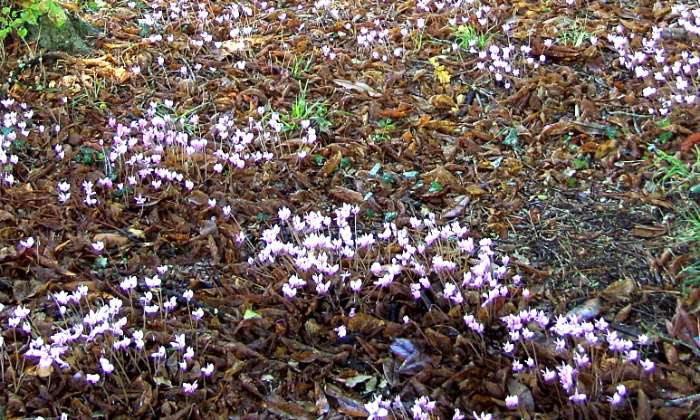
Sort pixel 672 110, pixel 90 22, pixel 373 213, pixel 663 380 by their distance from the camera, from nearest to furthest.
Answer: pixel 663 380, pixel 373 213, pixel 672 110, pixel 90 22

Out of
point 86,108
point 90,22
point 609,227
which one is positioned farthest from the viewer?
point 90,22

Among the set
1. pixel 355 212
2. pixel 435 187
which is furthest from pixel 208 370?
pixel 435 187

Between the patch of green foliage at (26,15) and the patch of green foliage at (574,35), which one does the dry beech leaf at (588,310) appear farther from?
the patch of green foliage at (26,15)

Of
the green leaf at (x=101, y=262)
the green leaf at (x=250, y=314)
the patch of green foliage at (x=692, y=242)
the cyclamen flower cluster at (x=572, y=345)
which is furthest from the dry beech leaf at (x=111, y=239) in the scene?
the patch of green foliage at (x=692, y=242)

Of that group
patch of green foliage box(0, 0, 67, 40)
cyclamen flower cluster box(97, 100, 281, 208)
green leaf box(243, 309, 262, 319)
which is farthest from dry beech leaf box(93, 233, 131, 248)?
patch of green foliage box(0, 0, 67, 40)

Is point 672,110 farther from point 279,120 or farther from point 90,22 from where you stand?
point 90,22

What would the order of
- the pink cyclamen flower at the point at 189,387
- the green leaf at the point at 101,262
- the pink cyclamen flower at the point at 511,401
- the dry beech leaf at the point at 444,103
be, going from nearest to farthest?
1. the pink cyclamen flower at the point at 511,401
2. the pink cyclamen flower at the point at 189,387
3. the green leaf at the point at 101,262
4. the dry beech leaf at the point at 444,103

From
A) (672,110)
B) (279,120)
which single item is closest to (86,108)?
(279,120)

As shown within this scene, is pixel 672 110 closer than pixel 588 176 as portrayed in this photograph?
No
